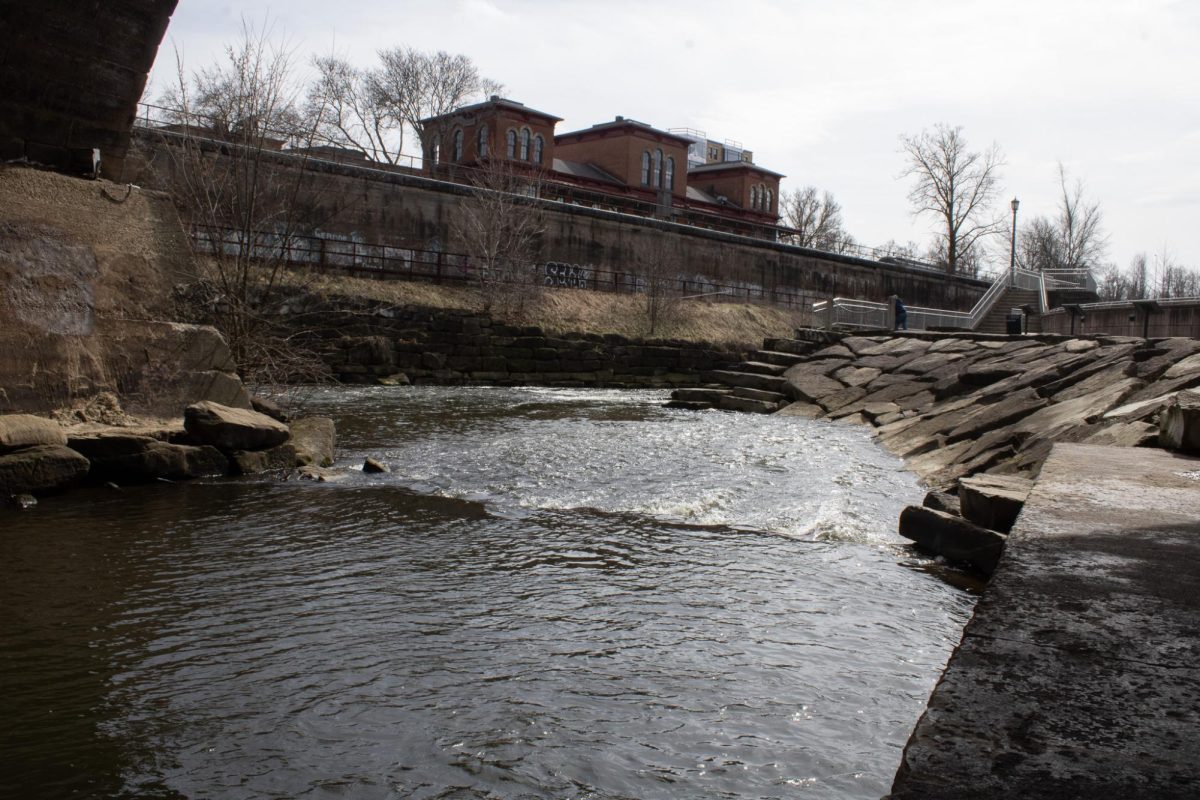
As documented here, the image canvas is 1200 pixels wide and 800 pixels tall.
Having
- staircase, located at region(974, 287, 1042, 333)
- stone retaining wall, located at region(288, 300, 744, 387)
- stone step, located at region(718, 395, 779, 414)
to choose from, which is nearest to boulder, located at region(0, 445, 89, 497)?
stone step, located at region(718, 395, 779, 414)

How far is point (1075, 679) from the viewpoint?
246 cm

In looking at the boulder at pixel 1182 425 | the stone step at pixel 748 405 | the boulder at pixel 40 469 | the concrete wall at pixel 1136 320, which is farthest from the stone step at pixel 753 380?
the boulder at pixel 40 469

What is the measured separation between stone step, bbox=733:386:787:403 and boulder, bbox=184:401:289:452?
41.8 ft

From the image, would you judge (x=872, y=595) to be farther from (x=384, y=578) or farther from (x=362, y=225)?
(x=362, y=225)

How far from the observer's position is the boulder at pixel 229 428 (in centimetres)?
922

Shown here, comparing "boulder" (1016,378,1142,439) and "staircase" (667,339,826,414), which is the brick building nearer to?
"staircase" (667,339,826,414)

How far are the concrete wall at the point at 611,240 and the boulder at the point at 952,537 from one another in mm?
15018

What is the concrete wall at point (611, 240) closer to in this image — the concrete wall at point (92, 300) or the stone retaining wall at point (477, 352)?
the stone retaining wall at point (477, 352)

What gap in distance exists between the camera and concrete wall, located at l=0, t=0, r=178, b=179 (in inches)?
283

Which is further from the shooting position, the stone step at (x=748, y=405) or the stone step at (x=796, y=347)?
the stone step at (x=796, y=347)

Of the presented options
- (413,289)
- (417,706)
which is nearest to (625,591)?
(417,706)

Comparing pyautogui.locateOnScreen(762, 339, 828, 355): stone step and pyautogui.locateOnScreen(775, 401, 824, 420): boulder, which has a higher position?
pyautogui.locateOnScreen(762, 339, 828, 355): stone step

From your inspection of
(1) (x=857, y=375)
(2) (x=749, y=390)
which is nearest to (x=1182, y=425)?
(1) (x=857, y=375)

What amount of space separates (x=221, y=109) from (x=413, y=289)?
14.7m
